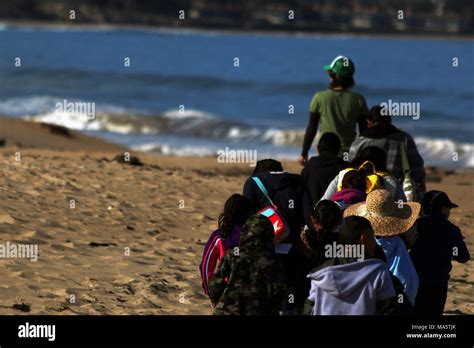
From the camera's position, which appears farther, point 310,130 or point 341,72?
point 310,130

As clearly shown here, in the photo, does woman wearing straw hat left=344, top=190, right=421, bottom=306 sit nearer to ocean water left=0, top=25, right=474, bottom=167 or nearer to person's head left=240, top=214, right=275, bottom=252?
person's head left=240, top=214, right=275, bottom=252

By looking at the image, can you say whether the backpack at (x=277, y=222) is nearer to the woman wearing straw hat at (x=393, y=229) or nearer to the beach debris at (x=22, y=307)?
the woman wearing straw hat at (x=393, y=229)

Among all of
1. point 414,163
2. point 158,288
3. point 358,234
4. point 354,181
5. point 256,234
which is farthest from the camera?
point 158,288

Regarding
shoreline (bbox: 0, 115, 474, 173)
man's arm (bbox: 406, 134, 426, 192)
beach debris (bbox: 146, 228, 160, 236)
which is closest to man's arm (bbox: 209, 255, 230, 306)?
man's arm (bbox: 406, 134, 426, 192)

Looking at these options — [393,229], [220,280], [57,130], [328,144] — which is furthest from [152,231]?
[57,130]

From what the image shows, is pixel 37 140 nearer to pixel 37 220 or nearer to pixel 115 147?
pixel 115 147

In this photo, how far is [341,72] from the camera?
378 inches

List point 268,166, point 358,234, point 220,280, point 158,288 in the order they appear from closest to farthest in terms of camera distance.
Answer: point 358,234, point 220,280, point 268,166, point 158,288

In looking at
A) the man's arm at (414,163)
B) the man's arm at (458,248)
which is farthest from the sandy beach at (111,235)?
the man's arm at (458,248)

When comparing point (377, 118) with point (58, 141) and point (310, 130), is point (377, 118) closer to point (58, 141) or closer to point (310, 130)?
point (310, 130)

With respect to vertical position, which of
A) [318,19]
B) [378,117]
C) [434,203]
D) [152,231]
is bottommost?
[318,19]

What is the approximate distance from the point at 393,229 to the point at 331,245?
0.43m

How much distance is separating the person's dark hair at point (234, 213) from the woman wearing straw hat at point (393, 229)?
69 centimetres

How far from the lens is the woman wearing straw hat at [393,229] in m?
6.69
